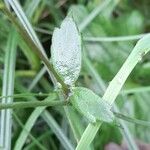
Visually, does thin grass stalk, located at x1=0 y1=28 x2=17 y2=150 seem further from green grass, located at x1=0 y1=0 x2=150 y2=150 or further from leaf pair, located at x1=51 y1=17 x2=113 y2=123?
leaf pair, located at x1=51 y1=17 x2=113 y2=123

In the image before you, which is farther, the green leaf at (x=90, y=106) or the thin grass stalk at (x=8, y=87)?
the thin grass stalk at (x=8, y=87)

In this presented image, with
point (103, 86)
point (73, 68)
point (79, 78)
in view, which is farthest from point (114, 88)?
point (79, 78)

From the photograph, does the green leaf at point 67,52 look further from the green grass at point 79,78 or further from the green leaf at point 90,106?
the green grass at point 79,78

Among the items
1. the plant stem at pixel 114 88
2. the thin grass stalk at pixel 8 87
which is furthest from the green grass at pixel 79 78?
the plant stem at pixel 114 88

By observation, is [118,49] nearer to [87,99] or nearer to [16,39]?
[16,39]

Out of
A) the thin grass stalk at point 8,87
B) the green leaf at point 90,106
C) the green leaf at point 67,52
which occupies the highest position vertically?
the thin grass stalk at point 8,87
